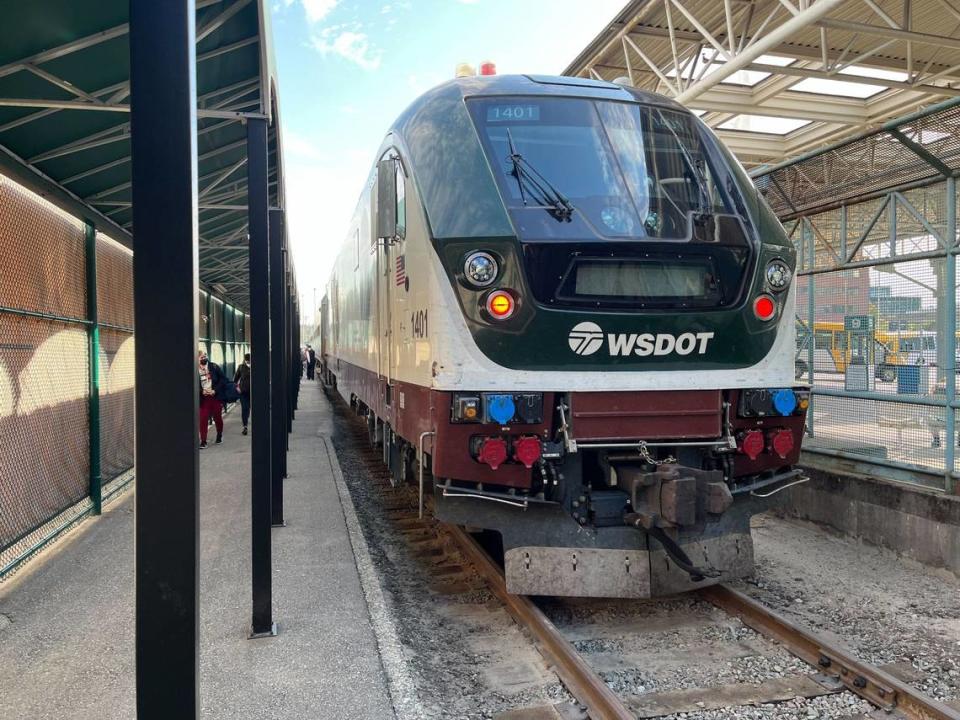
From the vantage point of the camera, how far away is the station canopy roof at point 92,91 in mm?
4746

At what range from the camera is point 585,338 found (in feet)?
14.4

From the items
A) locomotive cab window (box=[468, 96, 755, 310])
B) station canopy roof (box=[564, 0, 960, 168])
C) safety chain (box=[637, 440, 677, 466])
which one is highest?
station canopy roof (box=[564, 0, 960, 168])

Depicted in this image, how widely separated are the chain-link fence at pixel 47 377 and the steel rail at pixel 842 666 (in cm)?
518

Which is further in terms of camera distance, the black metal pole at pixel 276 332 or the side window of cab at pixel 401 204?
the black metal pole at pixel 276 332

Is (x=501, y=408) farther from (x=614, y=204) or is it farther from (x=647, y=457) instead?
(x=614, y=204)

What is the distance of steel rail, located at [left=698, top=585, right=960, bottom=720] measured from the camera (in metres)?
3.42

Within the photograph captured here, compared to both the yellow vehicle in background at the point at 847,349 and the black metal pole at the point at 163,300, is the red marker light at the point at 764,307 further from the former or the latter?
the black metal pole at the point at 163,300

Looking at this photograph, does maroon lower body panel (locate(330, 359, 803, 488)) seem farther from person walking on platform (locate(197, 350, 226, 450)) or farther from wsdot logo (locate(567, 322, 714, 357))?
person walking on platform (locate(197, 350, 226, 450))

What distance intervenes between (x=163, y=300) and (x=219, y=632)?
122 inches

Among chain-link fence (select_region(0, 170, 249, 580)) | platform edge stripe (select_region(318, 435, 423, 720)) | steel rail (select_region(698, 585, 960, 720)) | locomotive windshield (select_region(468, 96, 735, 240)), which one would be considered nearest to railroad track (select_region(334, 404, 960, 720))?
steel rail (select_region(698, 585, 960, 720))

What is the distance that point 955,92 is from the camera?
12164mm

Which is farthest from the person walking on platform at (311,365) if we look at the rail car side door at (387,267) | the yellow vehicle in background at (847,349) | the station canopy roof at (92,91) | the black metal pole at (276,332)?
the rail car side door at (387,267)

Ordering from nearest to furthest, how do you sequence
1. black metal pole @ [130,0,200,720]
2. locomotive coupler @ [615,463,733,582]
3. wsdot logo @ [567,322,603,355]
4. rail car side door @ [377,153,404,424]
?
black metal pole @ [130,0,200,720] < locomotive coupler @ [615,463,733,582] < wsdot logo @ [567,322,603,355] < rail car side door @ [377,153,404,424]

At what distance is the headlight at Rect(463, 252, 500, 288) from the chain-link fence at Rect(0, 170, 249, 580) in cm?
370
